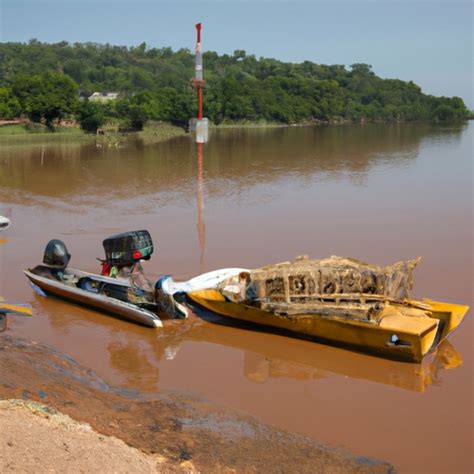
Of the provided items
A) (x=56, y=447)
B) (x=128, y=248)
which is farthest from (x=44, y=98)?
(x=56, y=447)

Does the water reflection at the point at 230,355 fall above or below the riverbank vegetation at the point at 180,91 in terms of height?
below

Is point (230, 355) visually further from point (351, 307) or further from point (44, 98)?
point (44, 98)

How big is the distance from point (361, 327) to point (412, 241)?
6.83 meters

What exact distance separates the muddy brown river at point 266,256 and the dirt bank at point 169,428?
0.35 meters

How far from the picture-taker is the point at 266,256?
12.5 metres

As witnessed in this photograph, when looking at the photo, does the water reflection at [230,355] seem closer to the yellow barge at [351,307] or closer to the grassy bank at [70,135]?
the yellow barge at [351,307]

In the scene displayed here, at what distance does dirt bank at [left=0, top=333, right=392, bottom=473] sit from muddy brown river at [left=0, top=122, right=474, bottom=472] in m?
0.35

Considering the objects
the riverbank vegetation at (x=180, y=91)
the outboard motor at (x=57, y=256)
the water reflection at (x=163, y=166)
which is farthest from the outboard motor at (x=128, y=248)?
the riverbank vegetation at (x=180, y=91)

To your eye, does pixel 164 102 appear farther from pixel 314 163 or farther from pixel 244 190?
pixel 244 190

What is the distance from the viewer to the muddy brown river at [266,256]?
6648 mm

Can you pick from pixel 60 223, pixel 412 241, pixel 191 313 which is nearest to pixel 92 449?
pixel 191 313

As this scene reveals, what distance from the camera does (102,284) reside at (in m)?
9.34

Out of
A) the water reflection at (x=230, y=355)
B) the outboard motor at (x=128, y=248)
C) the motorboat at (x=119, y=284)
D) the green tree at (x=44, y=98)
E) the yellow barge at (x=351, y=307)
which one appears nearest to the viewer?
the water reflection at (x=230, y=355)

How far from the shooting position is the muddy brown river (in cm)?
665
